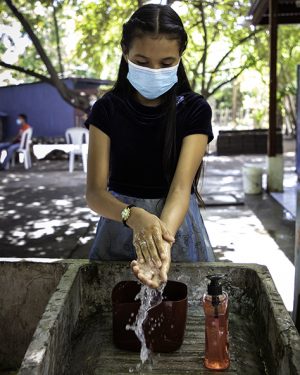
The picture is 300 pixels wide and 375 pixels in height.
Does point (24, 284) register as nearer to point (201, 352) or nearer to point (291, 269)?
point (201, 352)

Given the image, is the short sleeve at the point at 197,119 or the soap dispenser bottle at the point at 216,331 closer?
the soap dispenser bottle at the point at 216,331

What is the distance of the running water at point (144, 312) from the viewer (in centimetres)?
157

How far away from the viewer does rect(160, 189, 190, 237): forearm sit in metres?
1.70

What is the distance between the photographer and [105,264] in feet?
6.32

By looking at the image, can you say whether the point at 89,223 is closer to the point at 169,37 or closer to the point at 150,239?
the point at 169,37

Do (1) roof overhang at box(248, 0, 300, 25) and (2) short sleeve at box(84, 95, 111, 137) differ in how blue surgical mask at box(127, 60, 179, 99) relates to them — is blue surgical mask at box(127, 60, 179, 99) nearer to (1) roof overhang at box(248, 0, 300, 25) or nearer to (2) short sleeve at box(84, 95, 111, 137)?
(2) short sleeve at box(84, 95, 111, 137)

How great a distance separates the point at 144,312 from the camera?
5.16ft

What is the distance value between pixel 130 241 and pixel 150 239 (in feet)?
1.48

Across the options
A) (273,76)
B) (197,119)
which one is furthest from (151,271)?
(273,76)

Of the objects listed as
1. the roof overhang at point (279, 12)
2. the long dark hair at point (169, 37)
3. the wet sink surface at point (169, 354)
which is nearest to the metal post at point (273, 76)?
the roof overhang at point (279, 12)

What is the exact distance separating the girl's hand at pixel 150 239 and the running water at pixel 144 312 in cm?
11

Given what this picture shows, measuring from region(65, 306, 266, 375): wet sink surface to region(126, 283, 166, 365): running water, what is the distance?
30 mm

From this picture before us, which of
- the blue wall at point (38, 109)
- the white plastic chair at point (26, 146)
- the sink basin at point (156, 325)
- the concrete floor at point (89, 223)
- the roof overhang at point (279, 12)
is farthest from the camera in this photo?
the blue wall at point (38, 109)

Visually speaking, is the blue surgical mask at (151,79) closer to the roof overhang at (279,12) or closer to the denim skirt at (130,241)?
the denim skirt at (130,241)
